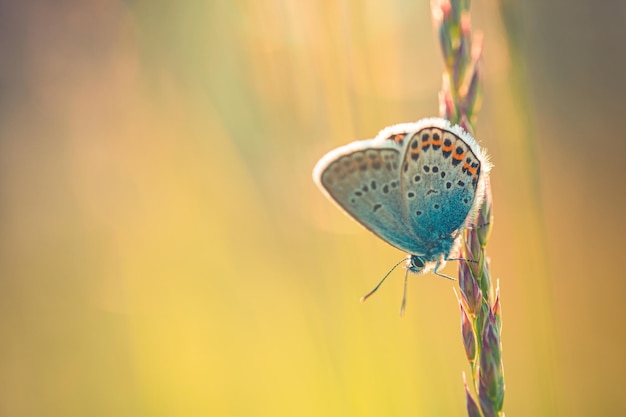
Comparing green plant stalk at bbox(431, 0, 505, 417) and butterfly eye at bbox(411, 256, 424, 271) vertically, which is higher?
green plant stalk at bbox(431, 0, 505, 417)

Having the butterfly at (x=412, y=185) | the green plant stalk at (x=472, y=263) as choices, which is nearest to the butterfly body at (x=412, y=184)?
the butterfly at (x=412, y=185)

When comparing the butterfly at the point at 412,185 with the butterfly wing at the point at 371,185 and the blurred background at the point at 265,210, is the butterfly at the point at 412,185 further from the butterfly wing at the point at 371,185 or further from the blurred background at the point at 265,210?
the blurred background at the point at 265,210

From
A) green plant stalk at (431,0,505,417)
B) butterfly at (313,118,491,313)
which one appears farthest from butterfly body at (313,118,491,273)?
green plant stalk at (431,0,505,417)

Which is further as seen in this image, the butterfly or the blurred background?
the blurred background

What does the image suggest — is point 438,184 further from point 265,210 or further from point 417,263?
point 265,210

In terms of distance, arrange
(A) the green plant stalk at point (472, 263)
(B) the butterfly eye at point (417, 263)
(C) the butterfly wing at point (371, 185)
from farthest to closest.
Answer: (B) the butterfly eye at point (417, 263) → (C) the butterfly wing at point (371, 185) → (A) the green plant stalk at point (472, 263)

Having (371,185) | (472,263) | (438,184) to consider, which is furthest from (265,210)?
(472,263)

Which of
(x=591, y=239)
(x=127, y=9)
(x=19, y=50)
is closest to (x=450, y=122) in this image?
(x=591, y=239)

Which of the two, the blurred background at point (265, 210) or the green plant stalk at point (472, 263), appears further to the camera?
the blurred background at point (265, 210)

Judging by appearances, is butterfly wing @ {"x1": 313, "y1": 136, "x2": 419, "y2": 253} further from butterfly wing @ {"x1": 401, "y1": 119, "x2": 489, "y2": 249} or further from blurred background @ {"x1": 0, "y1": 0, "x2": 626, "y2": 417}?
blurred background @ {"x1": 0, "y1": 0, "x2": 626, "y2": 417}
